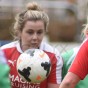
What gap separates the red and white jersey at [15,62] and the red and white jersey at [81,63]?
1.01 m

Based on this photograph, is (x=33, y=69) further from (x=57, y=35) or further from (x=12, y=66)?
(x=57, y=35)

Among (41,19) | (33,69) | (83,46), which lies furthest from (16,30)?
(83,46)

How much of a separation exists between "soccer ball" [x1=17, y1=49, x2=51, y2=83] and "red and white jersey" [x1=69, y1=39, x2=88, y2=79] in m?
0.66

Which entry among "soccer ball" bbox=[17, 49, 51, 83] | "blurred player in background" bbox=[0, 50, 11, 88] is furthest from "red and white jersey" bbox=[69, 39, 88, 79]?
"blurred player in background" bbox=[0, 50, 11, 88]

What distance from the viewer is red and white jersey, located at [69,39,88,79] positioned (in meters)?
3.77

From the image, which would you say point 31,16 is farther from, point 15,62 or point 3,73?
point 3,73

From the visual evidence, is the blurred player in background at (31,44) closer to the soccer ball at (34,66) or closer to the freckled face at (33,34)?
the freckled face at (33,34)

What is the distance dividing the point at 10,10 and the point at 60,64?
699cm

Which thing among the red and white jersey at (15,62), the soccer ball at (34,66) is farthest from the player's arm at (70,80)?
Result: the red and white jersey at (15,62)

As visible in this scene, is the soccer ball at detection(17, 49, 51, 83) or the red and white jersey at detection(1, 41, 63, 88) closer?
the soccer ball at detection(17, 49, 51, 83)

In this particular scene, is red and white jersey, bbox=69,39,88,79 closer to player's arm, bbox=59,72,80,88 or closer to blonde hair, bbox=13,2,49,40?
player's arm, bbox=59,72,80,88

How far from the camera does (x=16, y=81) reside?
4793 mm

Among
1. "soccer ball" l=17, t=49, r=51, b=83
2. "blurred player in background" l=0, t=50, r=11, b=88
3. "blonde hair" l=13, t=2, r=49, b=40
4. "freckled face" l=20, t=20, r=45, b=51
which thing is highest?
"blurred player in background" l=0, t=50, r=11, b=88

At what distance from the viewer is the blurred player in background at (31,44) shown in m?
4.75
